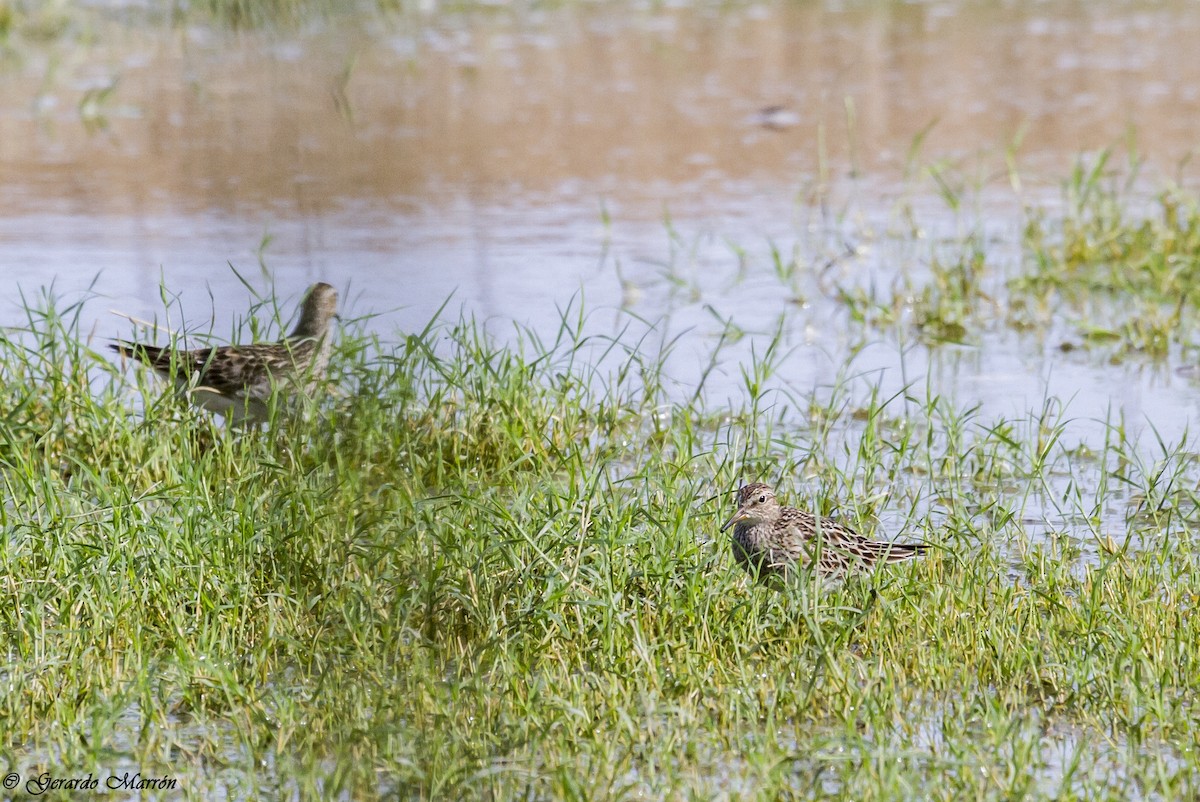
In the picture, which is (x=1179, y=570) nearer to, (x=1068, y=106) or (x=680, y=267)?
(x=680, y=267)

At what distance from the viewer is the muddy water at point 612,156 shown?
6.27 metres

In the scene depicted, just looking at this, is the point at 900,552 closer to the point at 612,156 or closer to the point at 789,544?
the point at 789,544

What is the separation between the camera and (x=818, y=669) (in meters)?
3.81

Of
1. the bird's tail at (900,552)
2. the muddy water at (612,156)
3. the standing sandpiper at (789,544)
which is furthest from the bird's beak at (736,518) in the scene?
the muddy water at (612,156)

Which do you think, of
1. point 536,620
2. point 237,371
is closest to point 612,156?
point 237,371

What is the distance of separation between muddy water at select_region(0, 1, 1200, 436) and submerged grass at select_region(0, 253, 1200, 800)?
58 cm

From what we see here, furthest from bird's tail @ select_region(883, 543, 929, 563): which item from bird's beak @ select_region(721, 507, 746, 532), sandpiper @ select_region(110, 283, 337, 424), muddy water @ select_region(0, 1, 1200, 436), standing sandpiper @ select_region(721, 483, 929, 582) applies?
sandpiper @ select_region(110, 283, 337, 424)

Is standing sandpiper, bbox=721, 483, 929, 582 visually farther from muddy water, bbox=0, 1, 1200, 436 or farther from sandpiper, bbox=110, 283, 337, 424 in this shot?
sandpiper, bbox=110, 283, 337, 424

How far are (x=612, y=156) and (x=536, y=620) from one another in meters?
7.04

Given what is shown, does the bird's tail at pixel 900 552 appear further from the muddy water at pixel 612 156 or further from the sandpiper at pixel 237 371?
the sandpiper at pixel 237 371

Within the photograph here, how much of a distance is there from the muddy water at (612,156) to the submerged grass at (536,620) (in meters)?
0.58

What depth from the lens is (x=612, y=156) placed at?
10727 mm

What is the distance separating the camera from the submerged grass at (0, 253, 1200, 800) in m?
3.32

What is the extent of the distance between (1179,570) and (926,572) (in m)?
0.71
